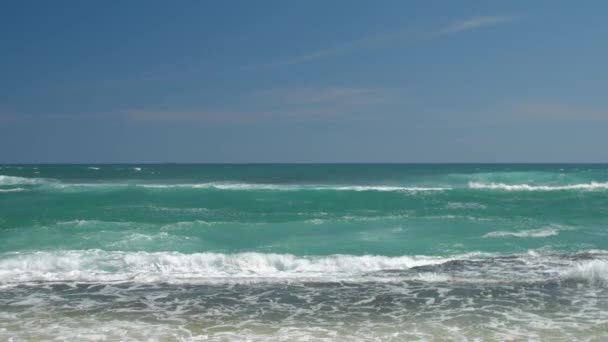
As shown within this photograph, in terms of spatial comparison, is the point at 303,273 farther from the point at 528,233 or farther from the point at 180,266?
the point at 528,233

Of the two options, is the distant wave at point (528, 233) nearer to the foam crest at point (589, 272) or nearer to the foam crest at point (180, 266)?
the foam crest at point (180, 266)

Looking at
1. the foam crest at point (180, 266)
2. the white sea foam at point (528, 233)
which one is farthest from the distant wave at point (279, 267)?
the white sea foam at point (528, 233)

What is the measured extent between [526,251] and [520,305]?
15.1 ft

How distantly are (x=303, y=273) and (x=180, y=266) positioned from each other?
8.01 feet

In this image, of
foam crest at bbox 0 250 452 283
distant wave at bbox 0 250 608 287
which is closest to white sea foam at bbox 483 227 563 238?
distant wave at bbox 0 250 608 287

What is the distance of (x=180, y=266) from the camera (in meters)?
10.6

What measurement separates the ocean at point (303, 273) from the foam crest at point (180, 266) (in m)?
0.04

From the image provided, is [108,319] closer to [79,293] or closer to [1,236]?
[79,293]

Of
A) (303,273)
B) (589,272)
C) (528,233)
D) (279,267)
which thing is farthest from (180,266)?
(528,233)

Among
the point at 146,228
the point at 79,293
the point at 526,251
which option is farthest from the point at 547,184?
the point at 79,293

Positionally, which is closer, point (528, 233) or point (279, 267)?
point (279, 267)

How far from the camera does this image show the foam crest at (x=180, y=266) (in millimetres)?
9469

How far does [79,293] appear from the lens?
828 centimetres

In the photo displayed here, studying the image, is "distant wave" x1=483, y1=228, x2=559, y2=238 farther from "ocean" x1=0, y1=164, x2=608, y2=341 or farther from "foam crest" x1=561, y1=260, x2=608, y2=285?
"foam crest" x1=561, y1=260, x2=608, y2=285
